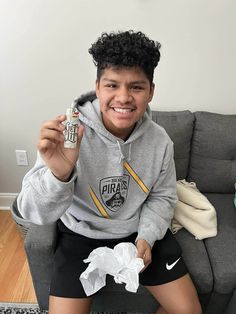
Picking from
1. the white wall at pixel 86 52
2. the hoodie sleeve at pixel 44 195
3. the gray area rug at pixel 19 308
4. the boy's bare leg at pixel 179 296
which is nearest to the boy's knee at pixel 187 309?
the boy's bare leg at pixel 179 296

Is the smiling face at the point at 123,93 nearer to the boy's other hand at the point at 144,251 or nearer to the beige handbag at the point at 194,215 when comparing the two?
the boy's other hand at the point at 144,251

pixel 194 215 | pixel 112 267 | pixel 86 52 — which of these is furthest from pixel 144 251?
pixel 86 52

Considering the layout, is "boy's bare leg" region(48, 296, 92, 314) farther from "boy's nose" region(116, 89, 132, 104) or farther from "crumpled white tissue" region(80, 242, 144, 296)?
"boy's nose" region(116, 89, 132, 104)

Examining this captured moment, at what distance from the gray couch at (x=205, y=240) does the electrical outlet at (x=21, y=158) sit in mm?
379

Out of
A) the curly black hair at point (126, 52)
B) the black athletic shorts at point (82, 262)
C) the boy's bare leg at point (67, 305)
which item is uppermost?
the curly black hair at point (126, 52)

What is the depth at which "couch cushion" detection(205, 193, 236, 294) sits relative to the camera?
119 cm

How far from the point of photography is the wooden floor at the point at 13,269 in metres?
1.50

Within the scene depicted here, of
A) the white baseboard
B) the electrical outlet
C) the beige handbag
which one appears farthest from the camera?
the white baseboard

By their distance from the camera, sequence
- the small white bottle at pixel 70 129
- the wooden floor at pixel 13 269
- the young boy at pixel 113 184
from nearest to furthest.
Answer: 1. the small white bottle at pixel 70 129
2. the young boy at pixel 113 184
3. the wooden floor at pixel 13 269

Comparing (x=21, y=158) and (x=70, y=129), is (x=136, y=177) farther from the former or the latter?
(x=21, y=158)

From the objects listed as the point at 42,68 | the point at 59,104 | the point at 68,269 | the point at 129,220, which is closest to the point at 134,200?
the point at 129,220

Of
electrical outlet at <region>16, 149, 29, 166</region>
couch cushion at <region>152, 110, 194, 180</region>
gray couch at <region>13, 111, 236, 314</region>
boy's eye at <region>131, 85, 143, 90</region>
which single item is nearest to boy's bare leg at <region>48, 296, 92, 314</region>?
gray couch at <region>13, 111, 236, 314</region>

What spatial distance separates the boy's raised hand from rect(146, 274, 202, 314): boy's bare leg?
605mm

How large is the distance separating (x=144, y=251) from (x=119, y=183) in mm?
287
